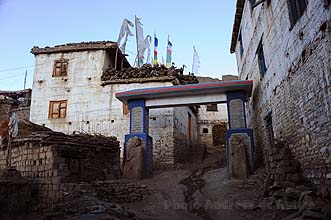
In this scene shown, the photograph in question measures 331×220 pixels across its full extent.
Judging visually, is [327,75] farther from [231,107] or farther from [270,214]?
[231,107]

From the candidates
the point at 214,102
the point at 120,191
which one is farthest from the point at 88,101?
the point at 120,191

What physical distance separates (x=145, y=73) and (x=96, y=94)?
3.44 m

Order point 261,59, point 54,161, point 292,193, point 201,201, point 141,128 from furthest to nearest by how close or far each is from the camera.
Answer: point 141,128, point 261,59, point 54,161, point 201,201, point 292,193

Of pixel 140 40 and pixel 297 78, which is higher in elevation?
pixel 140 40

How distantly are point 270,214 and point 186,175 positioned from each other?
6.19 meters

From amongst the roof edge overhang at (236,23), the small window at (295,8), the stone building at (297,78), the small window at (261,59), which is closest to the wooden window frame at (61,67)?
the roof edge overhang at (236,23)

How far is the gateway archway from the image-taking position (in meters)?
9.94

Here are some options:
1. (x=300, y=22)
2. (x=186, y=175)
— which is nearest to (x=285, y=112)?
(x=300, y=22)

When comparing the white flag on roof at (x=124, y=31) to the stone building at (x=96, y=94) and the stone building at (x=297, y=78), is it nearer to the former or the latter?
the stone building at (x=96, y=94)

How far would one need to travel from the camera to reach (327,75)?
17.1 feet

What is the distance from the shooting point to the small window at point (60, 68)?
17.9 meters

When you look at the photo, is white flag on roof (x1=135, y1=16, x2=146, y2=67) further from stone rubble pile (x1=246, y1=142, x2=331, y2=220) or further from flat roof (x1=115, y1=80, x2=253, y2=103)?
stone rubble pile (x1=246, y1=142, x2=331, y2=220)

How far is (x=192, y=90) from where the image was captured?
11.5m

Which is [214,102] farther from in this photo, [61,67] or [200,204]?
[61,67]
